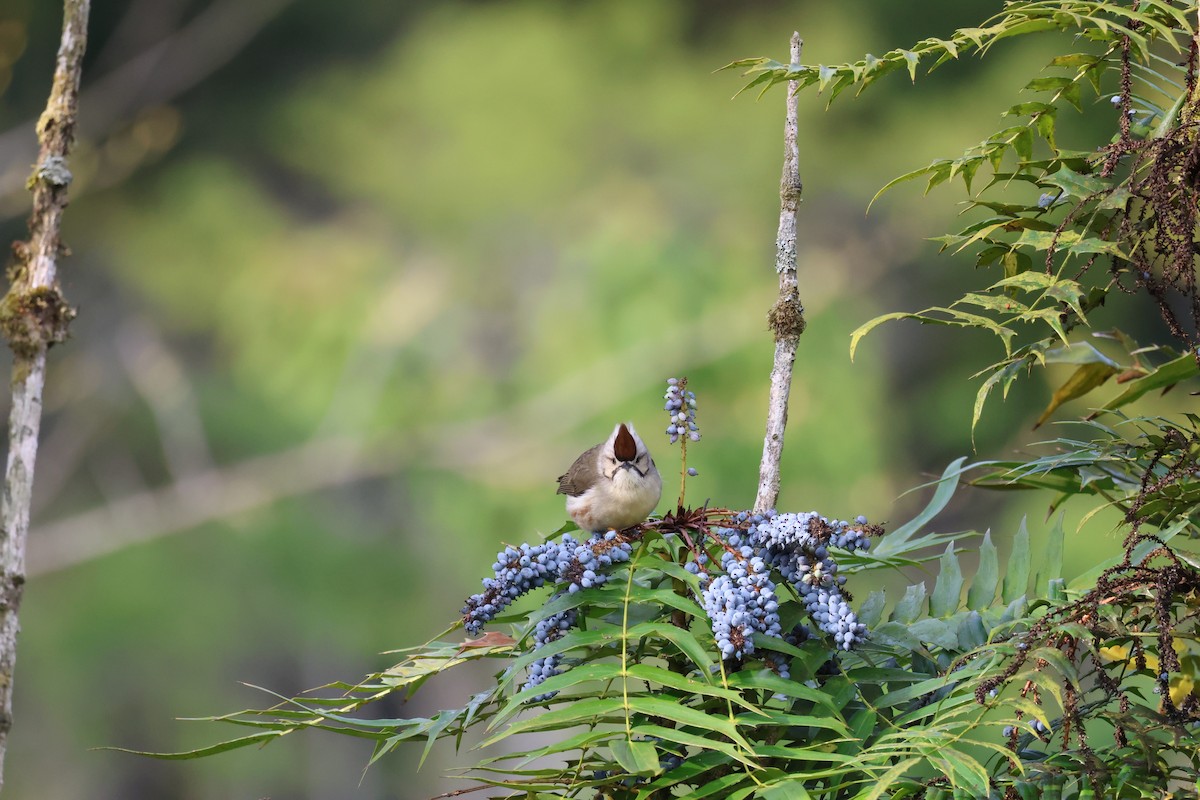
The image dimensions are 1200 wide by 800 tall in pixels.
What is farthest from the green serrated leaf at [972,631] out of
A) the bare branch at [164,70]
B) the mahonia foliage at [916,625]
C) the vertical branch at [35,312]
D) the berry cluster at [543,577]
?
the bare branch at [164,70]

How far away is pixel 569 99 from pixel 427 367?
848 mm

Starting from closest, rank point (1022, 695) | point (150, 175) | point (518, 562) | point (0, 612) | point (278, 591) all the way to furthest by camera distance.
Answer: point (1022, 695)
point (518, 562)
point (0, 612)
point (278, 591)
point (150, 175)

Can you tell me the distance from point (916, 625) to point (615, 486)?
0.99ft

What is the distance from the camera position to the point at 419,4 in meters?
3.33

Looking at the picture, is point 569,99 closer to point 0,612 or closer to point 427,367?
point 427,367

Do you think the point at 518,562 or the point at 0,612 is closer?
the point at 518,562

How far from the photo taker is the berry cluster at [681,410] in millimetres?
776

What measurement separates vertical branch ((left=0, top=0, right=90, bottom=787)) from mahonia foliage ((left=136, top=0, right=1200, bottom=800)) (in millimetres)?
564

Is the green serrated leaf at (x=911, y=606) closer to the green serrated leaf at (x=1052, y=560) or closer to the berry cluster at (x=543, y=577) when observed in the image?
the green serrated leaf at (x=1052, y=560)

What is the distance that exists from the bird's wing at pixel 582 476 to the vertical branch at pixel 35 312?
54 cm

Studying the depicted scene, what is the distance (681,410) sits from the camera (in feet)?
2.58

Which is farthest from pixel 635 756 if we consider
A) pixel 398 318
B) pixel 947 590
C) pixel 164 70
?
pixel 164 70

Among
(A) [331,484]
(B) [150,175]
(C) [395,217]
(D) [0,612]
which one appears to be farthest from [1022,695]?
(B) [150,175]

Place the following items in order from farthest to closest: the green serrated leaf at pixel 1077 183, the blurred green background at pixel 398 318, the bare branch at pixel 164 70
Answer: the bare branch at pixel 164 70 < the blurred green background at pixel 398 318 < the green serrated leaf at pixel 1077 183
